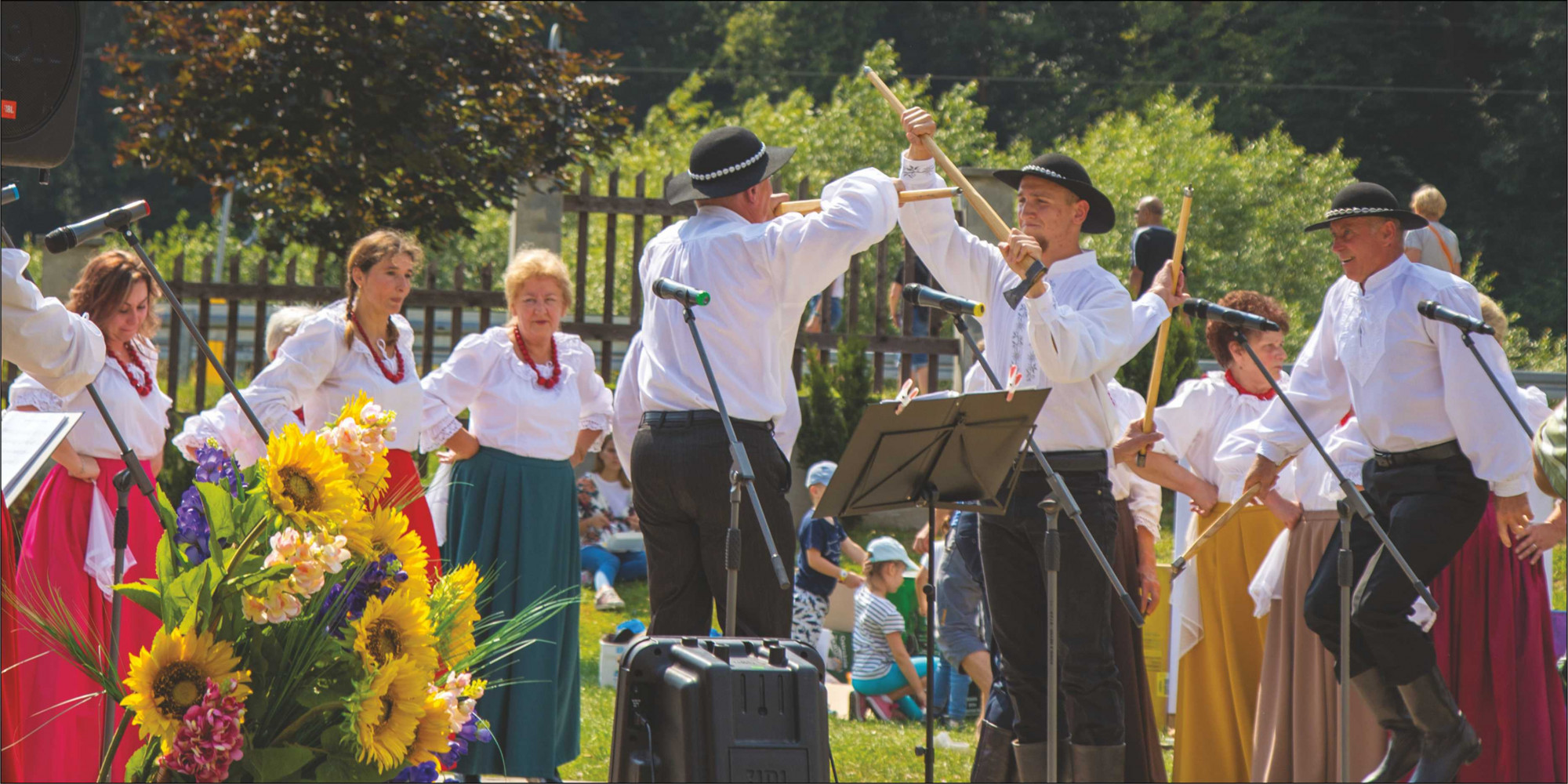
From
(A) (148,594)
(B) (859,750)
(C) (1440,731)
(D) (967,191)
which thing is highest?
(D) (967,191)

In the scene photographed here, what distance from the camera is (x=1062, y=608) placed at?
4.44 m

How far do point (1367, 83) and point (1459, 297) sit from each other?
31.2 metres

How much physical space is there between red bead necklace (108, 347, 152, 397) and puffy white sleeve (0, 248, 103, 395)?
230cm

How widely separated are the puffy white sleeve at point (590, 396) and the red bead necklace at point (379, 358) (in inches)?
26.3

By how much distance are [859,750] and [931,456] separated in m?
2.39

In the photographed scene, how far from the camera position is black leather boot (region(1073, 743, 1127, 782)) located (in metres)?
4.42

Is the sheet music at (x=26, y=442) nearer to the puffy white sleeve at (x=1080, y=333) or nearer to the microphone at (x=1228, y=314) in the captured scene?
the puffy white sleeve at (x=1080, y=333)

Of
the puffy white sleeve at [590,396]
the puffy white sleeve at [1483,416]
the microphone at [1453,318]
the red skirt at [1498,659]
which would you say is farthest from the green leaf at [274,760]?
the red skirt at [1498,659]

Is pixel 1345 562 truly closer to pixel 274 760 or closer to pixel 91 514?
pixel 274 760

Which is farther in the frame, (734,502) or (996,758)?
(996,758)

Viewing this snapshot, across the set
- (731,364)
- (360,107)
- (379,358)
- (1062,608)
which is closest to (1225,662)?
(1062,608)

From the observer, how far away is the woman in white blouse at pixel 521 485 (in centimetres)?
533

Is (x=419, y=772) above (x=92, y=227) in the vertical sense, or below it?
below

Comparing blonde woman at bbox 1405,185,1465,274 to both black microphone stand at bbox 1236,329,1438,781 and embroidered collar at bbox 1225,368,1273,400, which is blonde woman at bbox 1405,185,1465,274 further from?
black microphone stand at bbox 1236,329,1438,781
